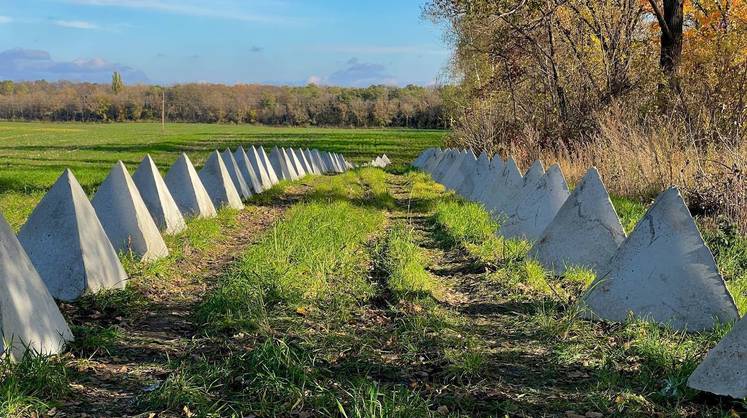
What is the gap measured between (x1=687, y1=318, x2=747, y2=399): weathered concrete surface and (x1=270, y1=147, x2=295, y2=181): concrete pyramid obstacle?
1546cm

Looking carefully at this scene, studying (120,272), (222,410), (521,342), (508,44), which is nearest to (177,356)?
(222,410)

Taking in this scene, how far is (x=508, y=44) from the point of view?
17.8 meters

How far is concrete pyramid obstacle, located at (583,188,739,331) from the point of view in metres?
4.66

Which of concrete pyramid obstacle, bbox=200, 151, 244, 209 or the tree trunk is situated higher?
the tree trunk

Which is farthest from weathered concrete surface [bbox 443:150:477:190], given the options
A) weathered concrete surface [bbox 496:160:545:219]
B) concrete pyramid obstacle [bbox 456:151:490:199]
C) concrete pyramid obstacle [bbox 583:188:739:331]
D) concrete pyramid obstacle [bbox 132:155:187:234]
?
concrete pyramid obstacle [bbox 583:188:739:331]

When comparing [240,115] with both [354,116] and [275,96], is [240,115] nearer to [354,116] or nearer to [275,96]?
[275,96]

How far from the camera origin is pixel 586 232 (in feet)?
20.7

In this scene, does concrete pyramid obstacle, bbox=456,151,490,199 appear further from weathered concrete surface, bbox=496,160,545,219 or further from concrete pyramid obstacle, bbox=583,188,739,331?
concrete pyramid obstacle, bbox=583,188,739,331

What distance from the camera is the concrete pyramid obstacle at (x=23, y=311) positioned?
378cm

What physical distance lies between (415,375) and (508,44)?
15.4 m

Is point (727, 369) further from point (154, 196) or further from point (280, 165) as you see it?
point (280, 165)

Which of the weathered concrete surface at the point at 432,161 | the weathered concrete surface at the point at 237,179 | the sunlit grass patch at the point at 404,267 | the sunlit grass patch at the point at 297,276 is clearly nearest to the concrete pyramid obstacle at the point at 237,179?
the weathered concrete surface at the point at 237,179

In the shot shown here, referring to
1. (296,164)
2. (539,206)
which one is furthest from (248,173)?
(539,206)

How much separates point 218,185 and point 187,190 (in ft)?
5.20
